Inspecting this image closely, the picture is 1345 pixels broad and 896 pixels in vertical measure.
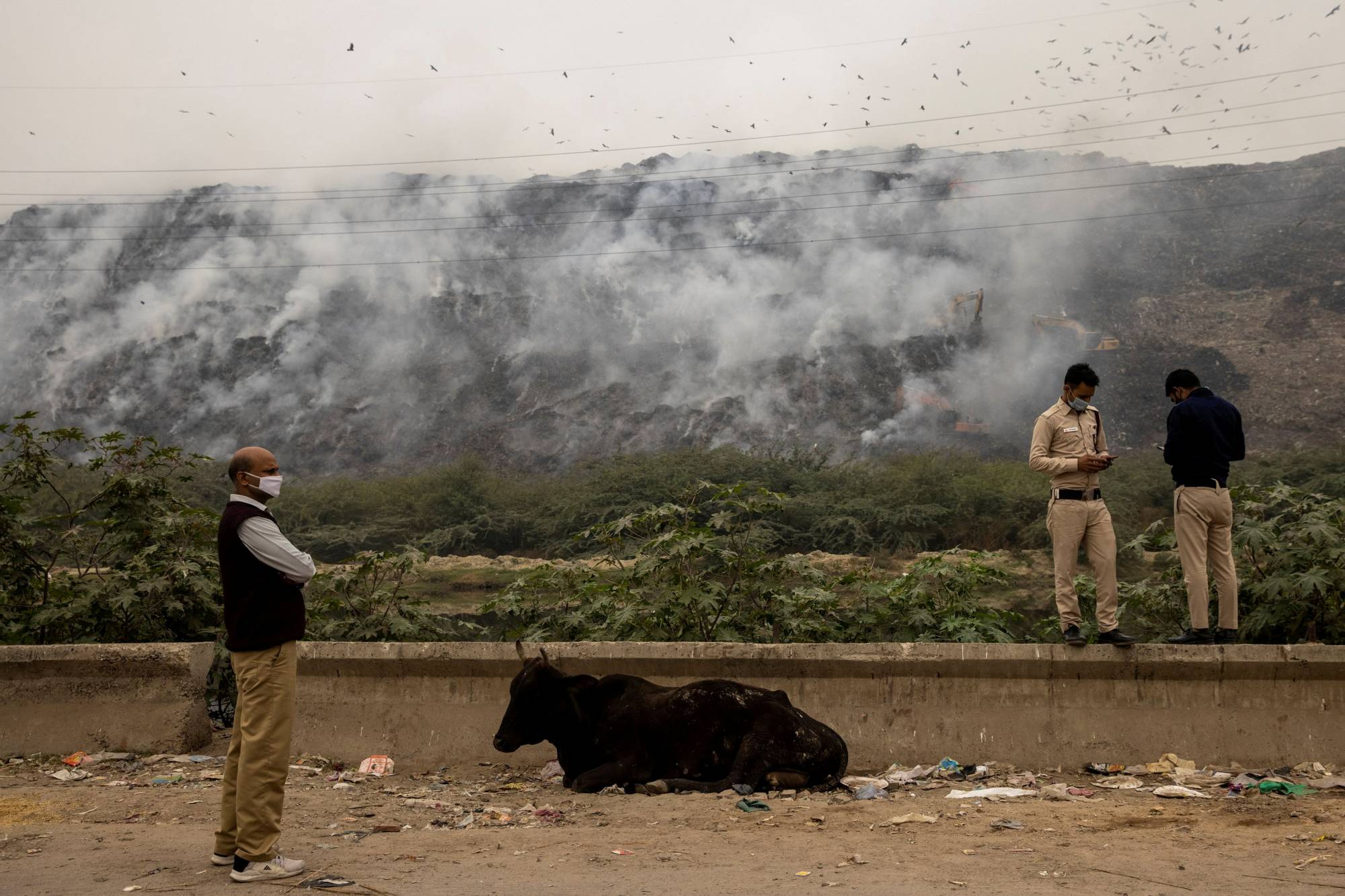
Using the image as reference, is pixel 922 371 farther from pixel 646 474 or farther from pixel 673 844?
pixel 673 844

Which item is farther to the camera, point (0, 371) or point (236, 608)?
point (0, 371)

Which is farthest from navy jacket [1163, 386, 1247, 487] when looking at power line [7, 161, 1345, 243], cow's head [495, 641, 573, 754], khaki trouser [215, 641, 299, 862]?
power line [7, 161, 1345, 243]

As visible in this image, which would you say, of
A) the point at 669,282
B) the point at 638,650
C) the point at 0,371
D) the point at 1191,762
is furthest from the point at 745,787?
the point at 0,371

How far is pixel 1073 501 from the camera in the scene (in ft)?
20.4

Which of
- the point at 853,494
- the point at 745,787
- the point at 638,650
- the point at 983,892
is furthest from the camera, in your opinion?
the point at 853,494

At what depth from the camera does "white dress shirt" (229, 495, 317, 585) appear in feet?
13.8

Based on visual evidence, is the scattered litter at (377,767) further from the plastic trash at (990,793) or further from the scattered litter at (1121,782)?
the scattered litter at (1121,782)

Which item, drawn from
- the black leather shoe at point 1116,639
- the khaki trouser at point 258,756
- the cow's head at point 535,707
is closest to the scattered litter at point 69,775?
the cow's head at point 535,707

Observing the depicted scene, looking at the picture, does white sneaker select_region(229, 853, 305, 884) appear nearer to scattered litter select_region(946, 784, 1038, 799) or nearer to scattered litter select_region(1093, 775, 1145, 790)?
scattered litter select_region(946, 784, 1038, 799)

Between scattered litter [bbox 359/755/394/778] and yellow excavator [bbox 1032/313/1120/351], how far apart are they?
141 feet

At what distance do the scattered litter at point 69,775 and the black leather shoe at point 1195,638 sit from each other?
6154 millimetres

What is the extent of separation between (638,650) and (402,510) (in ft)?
85.7

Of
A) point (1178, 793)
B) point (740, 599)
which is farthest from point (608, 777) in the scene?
point (1178, 793)

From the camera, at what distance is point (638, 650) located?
6.47 meters
